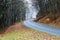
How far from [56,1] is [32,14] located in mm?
62680

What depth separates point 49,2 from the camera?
163 ft

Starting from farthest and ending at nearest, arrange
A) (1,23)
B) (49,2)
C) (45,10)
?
(45,10) < (49,2) < (1,23)

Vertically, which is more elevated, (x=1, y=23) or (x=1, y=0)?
(x=1, y=0)

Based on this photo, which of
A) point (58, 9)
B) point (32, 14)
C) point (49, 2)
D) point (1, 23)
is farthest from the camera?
point (32, 14)

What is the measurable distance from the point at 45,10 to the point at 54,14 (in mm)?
9608

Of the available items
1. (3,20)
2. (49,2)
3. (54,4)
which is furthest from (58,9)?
(3,20)

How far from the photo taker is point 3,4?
31.5 meters

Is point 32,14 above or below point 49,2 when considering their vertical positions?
below

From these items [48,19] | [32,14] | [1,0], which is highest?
[1,0]

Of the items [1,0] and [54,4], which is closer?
[1,0]

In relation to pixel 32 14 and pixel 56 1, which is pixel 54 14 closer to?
pixel 56 1

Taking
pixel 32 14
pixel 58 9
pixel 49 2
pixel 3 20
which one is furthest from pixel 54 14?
pixel 32 14

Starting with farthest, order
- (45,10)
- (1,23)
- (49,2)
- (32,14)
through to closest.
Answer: (32,14) → (45,10) → (49,2) → (1,23)

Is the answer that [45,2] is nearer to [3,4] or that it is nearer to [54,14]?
[54,14]
